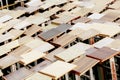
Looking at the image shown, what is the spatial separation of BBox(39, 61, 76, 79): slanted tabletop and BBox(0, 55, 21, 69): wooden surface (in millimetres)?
1161

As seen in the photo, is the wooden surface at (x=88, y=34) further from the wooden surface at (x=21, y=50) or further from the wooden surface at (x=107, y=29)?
the wooden surface at (x=21, y=50)

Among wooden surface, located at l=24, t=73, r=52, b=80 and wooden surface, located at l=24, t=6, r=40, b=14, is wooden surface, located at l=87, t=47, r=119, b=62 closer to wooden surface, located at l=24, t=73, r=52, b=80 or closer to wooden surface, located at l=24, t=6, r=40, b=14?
wooden surface, located at l=24, t=73, r=52, b=80

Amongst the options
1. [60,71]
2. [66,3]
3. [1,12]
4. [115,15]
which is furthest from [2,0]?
[60,71]

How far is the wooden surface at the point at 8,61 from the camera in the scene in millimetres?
9280

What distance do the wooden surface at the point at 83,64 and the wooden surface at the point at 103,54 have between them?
16 cm

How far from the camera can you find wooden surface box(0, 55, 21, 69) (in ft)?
30.4

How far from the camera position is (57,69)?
28.1 feet

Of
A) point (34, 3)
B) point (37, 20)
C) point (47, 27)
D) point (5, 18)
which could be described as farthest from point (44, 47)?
point (34, 3)

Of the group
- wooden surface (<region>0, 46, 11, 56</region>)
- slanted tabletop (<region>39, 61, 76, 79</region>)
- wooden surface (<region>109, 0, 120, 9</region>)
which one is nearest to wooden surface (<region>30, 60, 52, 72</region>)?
slanted tabletop (<region>39, 61, 76, 79</region>)

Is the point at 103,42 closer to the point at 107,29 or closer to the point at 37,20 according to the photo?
the point at 107,29

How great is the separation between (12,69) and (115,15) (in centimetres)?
488

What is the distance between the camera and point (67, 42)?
10.5 m

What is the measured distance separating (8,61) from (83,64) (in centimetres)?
229

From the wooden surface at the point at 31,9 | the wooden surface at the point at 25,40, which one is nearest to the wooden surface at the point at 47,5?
the wooden surface at the point at 31,9
